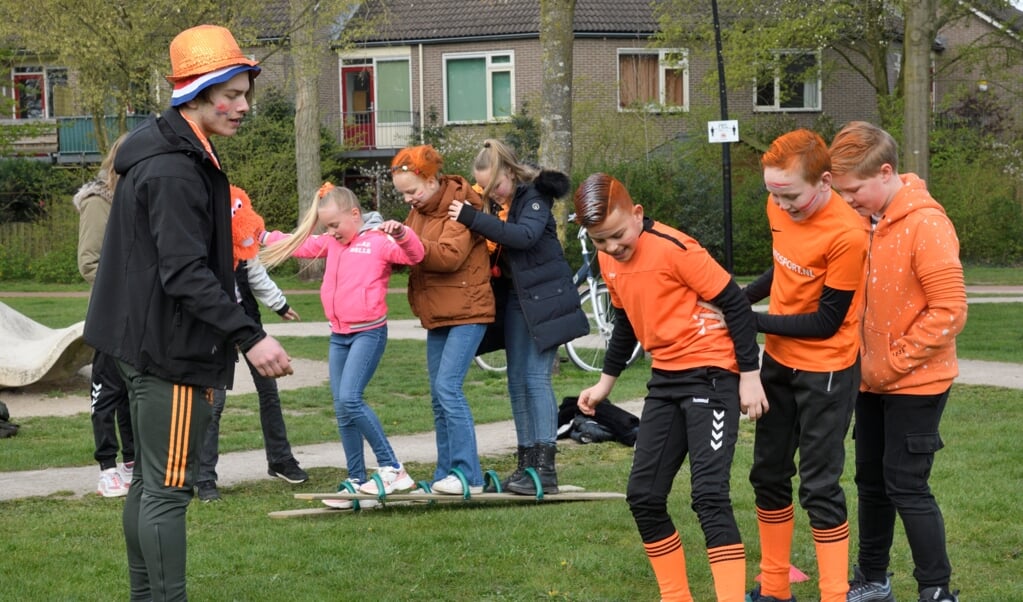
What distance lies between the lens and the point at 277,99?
33625 mm

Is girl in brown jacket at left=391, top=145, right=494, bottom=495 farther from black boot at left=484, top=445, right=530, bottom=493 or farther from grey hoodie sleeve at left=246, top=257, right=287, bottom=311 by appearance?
grey hoodie sleeve at left=246, top=257, right=287, bottom=311

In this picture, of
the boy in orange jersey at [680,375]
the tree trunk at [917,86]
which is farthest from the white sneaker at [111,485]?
the tree trunk at [917,86]

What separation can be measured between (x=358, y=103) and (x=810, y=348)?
3561 cm

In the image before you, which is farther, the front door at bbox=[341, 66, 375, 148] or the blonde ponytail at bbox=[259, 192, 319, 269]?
the front door at bbox=[341, 66, 375, 148]

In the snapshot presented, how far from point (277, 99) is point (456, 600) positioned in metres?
29.8

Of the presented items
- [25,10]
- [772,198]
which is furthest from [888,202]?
[25,10]

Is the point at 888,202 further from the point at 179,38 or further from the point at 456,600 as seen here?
the point at 179,38

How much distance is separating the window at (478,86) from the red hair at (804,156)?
32.6m

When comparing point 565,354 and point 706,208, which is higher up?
point 706,208

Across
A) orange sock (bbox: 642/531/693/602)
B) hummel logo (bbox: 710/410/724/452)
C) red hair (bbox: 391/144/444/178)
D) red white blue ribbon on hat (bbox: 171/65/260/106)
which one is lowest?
orange sock (bbox: 642/531/693/602)

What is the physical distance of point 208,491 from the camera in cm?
740

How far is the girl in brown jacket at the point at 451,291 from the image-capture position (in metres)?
6.92

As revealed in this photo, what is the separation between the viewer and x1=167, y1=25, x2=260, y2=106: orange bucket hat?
437 cm

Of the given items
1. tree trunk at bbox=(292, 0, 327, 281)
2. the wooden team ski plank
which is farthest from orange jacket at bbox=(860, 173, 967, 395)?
tree trunk at bbox=(292, 0, 327, 281)
